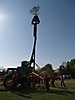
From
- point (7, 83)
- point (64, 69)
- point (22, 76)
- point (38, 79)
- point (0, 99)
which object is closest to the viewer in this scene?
point (0, 99)

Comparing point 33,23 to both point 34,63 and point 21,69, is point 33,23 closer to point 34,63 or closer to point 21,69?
point 34,63

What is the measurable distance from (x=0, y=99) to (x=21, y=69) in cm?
909

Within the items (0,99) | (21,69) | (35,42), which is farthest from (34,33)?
(0,99)

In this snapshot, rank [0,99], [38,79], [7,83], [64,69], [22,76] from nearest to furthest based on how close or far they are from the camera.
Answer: [0,99]
[7,83]
[22,76]
[38,79]
[64,69]

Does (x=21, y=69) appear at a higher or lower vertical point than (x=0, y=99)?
higher

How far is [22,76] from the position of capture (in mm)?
20797

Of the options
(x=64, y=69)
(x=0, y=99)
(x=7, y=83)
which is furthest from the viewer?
(x=64, y=69)

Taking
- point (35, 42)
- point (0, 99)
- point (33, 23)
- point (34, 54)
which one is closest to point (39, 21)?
point (33, 23)

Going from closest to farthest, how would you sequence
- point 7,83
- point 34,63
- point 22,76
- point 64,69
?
point 7,83 → point 22,76 → point 34,63 → point 64,69

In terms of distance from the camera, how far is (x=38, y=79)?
23.0m

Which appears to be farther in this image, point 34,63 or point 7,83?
point 34,63

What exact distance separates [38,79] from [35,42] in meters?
7.55

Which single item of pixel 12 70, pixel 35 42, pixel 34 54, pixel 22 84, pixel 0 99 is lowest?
pixel 0 99

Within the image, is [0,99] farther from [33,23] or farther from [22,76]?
[33,23]
